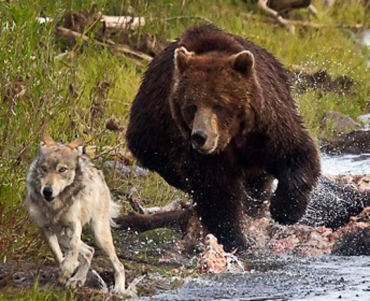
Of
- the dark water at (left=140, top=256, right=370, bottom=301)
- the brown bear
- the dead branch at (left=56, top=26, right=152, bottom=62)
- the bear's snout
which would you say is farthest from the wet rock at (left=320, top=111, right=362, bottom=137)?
the bear's snout

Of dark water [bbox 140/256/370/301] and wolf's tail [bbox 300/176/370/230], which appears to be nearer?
dark water [bbox 140/256/370/301]

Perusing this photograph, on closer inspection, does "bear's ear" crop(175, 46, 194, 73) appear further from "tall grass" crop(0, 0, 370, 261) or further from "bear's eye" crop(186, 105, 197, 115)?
"tall grass" crop(0, 0, 370, 261)

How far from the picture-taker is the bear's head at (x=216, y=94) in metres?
7.18

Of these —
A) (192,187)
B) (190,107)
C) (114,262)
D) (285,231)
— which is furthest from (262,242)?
(114,262)

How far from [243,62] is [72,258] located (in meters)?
1.89

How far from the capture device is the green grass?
6746 mm

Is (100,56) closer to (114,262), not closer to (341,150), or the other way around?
(341,150)

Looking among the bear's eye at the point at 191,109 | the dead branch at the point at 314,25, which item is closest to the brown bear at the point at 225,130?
the bear's eye at the point at 191,109

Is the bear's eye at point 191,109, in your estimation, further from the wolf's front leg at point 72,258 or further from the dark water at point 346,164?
the dark water at point 346,164

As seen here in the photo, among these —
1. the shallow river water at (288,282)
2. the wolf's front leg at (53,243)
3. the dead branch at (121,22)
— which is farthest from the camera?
the dead branch at (121,22)

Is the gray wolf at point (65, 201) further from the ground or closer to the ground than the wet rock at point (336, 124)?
further from the ground

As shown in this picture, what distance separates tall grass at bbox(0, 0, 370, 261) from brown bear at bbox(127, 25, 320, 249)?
1.64 ft

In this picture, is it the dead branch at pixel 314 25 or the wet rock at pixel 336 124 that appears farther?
the dead branch at pixel 314 25

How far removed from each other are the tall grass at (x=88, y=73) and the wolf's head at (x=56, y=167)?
0.69 meters
